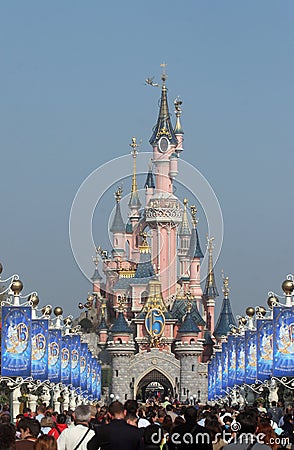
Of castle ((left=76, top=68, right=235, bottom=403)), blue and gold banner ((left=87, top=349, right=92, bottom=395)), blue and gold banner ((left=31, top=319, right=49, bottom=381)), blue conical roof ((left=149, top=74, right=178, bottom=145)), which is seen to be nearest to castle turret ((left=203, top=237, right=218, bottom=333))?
castle ((left=76, top=68, right=235, bottom=403))

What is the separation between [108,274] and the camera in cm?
11600

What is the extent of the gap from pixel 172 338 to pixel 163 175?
59.5 feet

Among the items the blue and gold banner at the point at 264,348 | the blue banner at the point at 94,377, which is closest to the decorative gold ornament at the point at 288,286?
the blue and gold banner at the point at 264,348

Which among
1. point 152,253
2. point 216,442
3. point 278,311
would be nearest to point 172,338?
point 152,253

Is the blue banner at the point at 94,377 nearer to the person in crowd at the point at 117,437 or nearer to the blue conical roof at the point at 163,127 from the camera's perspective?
the blue conical roof at the point at 163,127

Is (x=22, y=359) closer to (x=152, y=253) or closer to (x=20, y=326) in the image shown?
(x=20, y=326)

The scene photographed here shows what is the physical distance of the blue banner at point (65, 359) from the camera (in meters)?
48.8

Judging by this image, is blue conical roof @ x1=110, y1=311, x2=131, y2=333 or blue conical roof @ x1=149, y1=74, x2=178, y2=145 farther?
blue conical roof @ x1=149, y1=74, x2=178, y2=145

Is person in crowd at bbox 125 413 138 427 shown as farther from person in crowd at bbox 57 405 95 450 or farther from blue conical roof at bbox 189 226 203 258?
blue conical roof at bbox 189 226 203 258

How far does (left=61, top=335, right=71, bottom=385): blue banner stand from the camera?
48.8 metres

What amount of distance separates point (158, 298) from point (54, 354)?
57913 millimetres

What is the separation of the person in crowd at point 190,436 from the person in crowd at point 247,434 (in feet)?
5.04

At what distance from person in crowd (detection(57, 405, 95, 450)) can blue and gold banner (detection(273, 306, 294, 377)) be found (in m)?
22.7

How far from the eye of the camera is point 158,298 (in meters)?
101
